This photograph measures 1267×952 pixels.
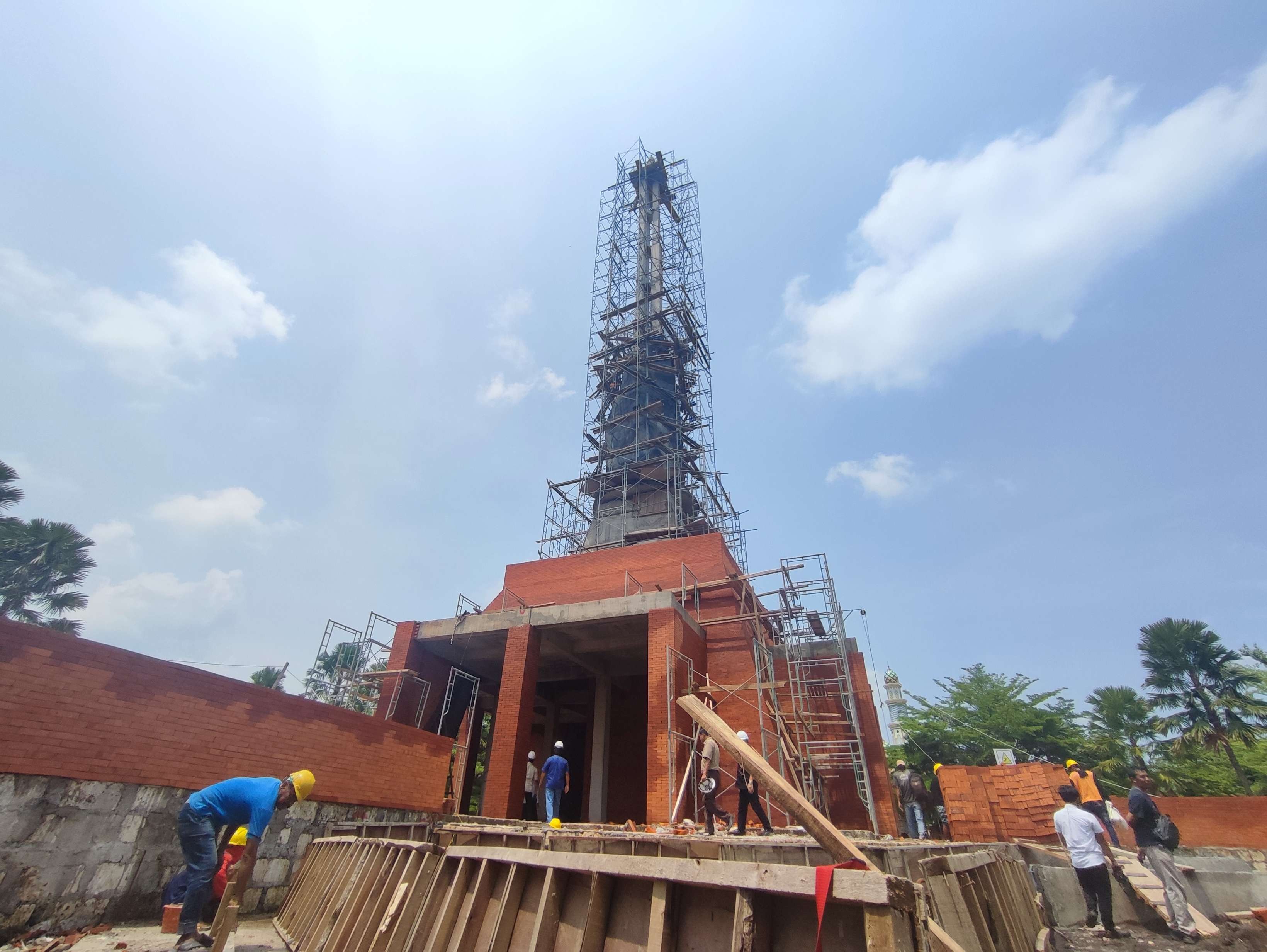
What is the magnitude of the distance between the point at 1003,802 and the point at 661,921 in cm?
1343

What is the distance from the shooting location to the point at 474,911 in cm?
438

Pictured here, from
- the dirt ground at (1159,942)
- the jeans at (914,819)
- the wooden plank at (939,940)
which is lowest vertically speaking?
the dirt ground at (1159,942)

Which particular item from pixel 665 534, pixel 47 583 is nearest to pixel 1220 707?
pixel 665 534

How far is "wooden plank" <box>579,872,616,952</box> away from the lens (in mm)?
3709

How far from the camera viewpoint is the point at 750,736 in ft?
49.2

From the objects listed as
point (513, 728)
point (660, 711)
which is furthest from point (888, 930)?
point (513, 728)

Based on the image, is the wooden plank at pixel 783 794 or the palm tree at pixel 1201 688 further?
the palm tree at pixel 1201 688

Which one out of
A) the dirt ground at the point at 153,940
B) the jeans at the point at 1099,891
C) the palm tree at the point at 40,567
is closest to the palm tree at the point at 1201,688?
the jeans at the point at 1099,891

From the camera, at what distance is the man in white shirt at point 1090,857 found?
6445 millimetres

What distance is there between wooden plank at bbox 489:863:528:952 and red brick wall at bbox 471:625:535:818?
1082 centimetres

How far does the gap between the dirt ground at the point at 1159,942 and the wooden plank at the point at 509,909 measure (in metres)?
5.66

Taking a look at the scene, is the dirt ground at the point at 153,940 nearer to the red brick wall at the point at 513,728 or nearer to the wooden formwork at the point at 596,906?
the wooden formwork at the point at 596,906

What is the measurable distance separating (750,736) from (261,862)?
1041cm

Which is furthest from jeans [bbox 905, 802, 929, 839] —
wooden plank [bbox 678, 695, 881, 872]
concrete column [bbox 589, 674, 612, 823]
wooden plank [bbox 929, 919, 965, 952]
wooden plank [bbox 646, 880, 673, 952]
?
wooden plank [bbox 646, 880, 673, 952]
